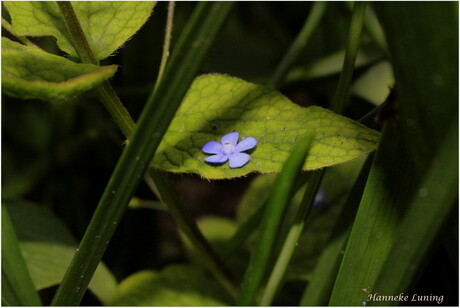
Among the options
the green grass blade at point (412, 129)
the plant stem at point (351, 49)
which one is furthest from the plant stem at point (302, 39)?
the green grass blade at point (412, 129)

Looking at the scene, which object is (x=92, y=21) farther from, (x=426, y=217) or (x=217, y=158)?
(x=426, y=217)

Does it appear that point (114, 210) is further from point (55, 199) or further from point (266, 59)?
point (266, 59)

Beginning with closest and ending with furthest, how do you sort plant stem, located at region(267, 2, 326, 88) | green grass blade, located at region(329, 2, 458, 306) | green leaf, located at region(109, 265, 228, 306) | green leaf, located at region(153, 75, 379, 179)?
green grass blade, located at region(329, 2, 458, 306), green leaf, located at region(153, 75, 379, 179), green leaf, located at region(109, 265, 228, 306), plant stem, located at region(267, 2, 326, 88)

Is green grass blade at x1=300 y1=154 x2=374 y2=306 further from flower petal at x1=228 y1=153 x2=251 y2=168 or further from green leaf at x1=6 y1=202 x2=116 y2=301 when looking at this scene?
green leaf at x1=6 y1=202 x2=116 y2=301

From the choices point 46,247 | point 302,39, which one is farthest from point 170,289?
point 302,39

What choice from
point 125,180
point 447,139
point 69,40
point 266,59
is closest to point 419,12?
point 447,139

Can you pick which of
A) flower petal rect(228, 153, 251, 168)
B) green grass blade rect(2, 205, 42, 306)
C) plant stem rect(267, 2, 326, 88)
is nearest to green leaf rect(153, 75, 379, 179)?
flower petal rect(228, 153, 251, 168)
